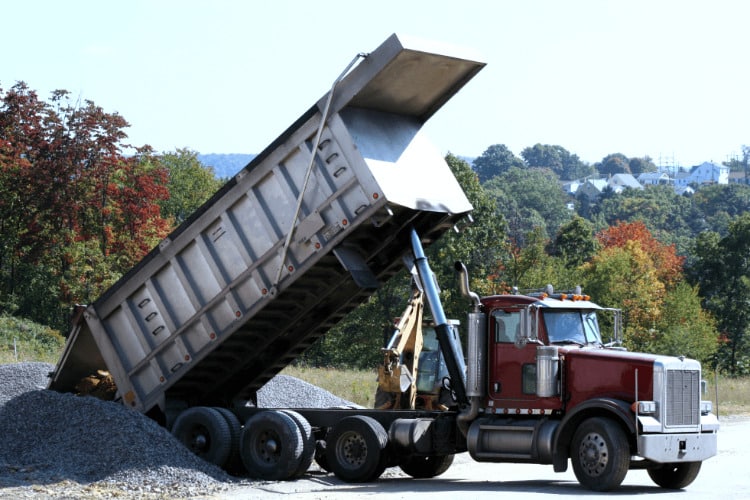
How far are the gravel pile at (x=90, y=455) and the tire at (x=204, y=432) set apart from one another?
46cm

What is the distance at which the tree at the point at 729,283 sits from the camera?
66.0 metres

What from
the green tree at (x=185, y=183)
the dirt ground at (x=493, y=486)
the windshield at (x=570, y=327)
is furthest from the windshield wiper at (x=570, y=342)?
the green tree at (x=185, y=183)

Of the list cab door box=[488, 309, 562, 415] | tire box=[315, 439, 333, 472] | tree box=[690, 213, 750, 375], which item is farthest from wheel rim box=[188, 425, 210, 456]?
tree box=[690, 213, 750, 375]

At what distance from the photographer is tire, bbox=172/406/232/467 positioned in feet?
52.2

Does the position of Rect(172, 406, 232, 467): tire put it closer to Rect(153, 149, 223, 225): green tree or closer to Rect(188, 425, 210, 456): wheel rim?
Rect(188, 425, 210, 456): wheel rim

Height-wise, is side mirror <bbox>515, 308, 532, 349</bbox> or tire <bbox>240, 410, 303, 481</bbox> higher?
side mirror <bbox>515, 308, 532, 349</bbox>

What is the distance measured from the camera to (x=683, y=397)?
14.4 meters

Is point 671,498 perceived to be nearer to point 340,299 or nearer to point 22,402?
point 340,299

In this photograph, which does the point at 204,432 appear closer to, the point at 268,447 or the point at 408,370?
the point at 268,447

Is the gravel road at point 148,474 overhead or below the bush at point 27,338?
below

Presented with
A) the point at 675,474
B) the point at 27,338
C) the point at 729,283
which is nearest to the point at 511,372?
the point at 675,474

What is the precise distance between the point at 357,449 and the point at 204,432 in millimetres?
2304

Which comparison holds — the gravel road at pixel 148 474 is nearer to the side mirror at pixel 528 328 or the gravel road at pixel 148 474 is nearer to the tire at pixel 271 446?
the tire at pixel 271 446

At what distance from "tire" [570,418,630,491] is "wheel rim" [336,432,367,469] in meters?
2.81
